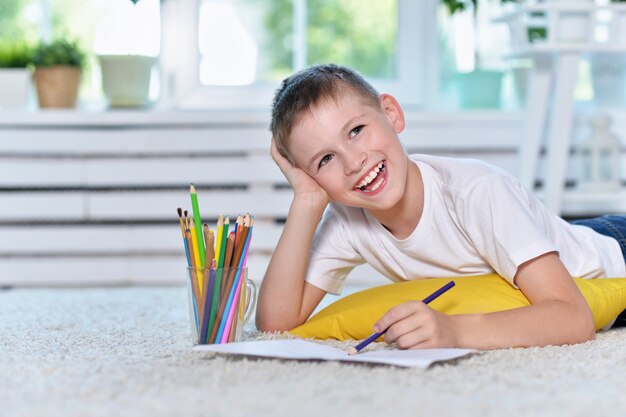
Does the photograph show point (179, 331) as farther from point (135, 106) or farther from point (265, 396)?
point (135, 106)

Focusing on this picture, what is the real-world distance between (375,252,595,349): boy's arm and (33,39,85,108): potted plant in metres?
1.70

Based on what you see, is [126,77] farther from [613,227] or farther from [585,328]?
[585,328]

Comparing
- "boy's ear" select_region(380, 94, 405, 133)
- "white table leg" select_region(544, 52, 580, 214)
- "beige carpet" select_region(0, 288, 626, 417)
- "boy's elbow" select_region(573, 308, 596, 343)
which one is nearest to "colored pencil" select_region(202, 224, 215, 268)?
"beige carpet" select_region(0, 288, 626, 417)

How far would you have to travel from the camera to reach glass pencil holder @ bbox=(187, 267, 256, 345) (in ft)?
3.83

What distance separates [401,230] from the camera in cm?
139

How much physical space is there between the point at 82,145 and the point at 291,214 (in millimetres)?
1334

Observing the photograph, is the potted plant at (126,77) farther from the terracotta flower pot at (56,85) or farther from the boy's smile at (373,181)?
the boy's smile at (373,181)

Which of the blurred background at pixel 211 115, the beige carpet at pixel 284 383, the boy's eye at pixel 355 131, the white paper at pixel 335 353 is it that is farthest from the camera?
the blurred background at pixel 211 115

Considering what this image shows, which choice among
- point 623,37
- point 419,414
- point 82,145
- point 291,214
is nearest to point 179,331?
point 291,214

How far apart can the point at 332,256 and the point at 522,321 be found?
0.36 m

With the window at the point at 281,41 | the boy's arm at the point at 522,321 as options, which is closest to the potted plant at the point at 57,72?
the window at the point at 281,41

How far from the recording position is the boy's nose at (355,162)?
4.11 feet

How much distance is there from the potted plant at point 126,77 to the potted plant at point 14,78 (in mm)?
216

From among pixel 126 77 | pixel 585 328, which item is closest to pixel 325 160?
pixel 585 328
